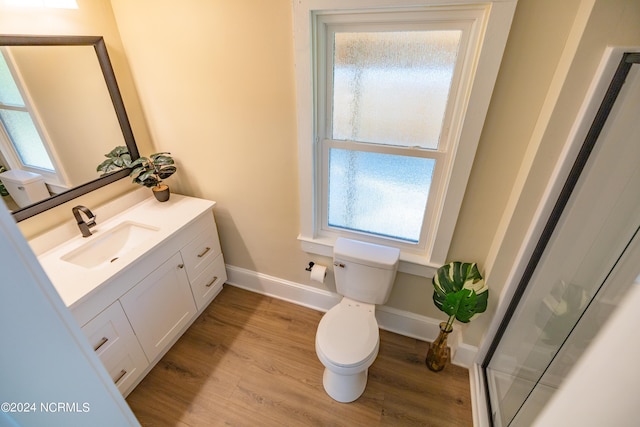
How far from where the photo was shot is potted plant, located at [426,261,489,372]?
1381 millimetres

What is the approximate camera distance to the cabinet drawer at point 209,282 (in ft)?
6.34

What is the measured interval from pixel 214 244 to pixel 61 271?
0.83 metres

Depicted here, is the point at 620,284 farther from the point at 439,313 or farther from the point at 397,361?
the point at 397,361

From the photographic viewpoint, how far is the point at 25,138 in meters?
1.37

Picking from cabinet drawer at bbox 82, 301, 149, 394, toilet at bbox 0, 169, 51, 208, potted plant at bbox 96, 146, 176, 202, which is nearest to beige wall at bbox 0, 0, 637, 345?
potted plant at bbox 96, 146, 176, 202

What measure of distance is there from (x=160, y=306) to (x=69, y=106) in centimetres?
118

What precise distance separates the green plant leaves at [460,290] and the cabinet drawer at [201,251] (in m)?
1.44

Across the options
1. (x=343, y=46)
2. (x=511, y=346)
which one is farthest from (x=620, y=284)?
(x=343, y=46)

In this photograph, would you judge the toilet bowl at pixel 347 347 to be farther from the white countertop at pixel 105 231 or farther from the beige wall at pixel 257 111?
the white countertop at pixel 105 231

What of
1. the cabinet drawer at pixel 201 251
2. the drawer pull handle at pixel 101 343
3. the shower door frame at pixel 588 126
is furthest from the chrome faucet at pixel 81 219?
the shower door frame at pixel 588 126

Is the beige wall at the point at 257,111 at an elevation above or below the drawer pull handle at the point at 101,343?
above

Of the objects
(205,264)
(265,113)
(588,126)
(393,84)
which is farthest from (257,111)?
(588,126)

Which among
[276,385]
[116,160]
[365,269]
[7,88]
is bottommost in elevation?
[276,385]

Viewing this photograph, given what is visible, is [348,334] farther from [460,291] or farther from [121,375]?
[121,375]
